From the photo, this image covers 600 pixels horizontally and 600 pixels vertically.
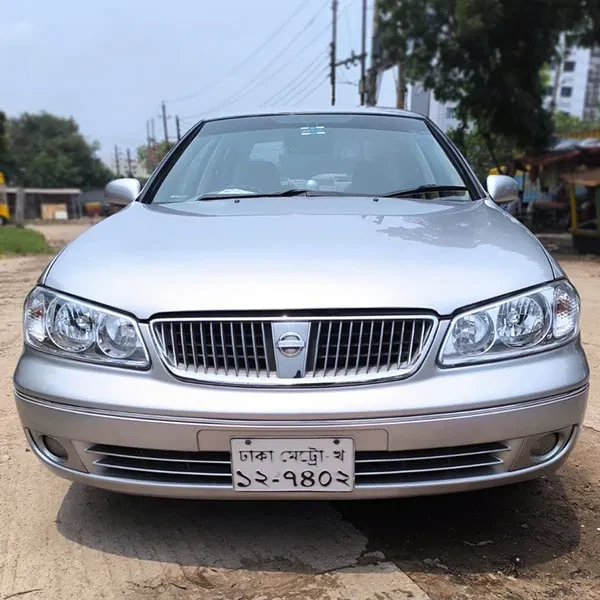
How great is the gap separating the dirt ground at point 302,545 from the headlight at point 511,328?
27.5 inches

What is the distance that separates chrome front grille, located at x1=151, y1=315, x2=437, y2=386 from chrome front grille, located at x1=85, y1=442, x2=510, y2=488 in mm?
244

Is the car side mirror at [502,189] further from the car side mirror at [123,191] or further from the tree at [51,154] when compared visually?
the tree at [51,154]

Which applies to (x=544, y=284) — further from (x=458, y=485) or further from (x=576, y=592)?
(x=576, y=592)

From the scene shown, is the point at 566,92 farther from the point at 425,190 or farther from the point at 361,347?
the point at 361,347

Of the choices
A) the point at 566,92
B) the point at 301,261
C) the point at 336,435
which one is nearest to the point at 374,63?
the point at 301,261

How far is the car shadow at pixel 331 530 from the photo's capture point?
2.18 metres

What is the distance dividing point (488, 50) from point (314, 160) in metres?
13.2

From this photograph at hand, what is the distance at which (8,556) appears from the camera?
7.34 ft

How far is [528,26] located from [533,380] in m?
14.7

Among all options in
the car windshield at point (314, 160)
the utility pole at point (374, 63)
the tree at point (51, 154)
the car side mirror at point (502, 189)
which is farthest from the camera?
the tree at point (51, 154)

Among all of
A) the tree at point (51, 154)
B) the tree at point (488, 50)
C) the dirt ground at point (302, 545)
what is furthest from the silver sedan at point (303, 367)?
the tree at point (51, 154)

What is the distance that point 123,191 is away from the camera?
3.38 m

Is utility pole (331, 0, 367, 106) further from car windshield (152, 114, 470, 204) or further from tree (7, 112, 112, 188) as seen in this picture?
tree (7, 112, 112, 188)

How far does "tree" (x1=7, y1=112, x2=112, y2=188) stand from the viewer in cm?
6931
